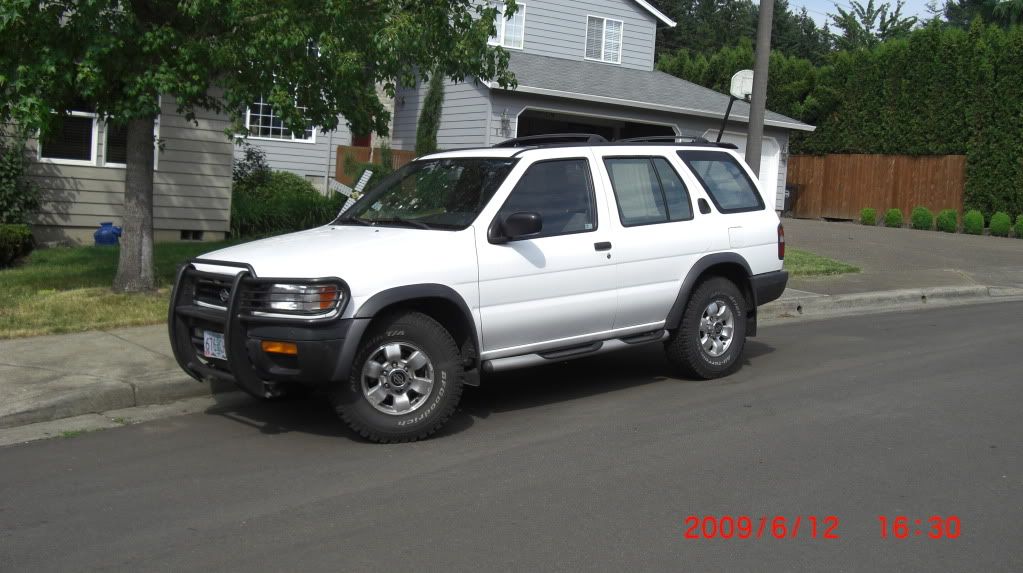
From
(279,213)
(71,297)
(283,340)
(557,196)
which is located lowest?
(71,297)

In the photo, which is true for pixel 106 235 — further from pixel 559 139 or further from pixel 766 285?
pixel 766 285

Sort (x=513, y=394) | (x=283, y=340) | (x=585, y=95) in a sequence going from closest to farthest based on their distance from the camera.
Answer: (x=283, y=340) < (x=513, y=394) < (x=585, y=95)

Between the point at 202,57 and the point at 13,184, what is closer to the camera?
the point at 202,57

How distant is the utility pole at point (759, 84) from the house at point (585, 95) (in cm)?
895

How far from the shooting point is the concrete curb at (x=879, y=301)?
12.3 m

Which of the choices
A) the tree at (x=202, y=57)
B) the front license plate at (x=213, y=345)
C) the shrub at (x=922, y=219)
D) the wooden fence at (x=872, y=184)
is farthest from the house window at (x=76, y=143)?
the wooden fence at (x=872, y=184)

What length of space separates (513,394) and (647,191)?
1900 mm

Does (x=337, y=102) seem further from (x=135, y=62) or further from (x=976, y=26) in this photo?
(x=976, y=26)

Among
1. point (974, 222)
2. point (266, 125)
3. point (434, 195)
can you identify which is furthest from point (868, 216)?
point (434, 195)

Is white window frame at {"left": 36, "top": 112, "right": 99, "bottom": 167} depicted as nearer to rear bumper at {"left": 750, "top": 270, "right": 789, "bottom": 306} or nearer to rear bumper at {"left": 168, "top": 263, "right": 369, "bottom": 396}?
rear bumper at {"left": 168, "top": 263, "right": 369, "bottom": 396}

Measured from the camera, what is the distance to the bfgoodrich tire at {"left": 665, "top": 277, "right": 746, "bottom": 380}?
27.1 feet

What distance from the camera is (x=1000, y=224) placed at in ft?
79.9

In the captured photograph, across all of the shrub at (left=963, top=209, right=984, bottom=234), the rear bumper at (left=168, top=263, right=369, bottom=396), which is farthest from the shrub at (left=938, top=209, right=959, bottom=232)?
the rear bumper at (left=168, top=263, right=369, bottom=396)

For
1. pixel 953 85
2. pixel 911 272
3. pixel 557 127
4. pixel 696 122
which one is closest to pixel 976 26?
pixel 953 85
